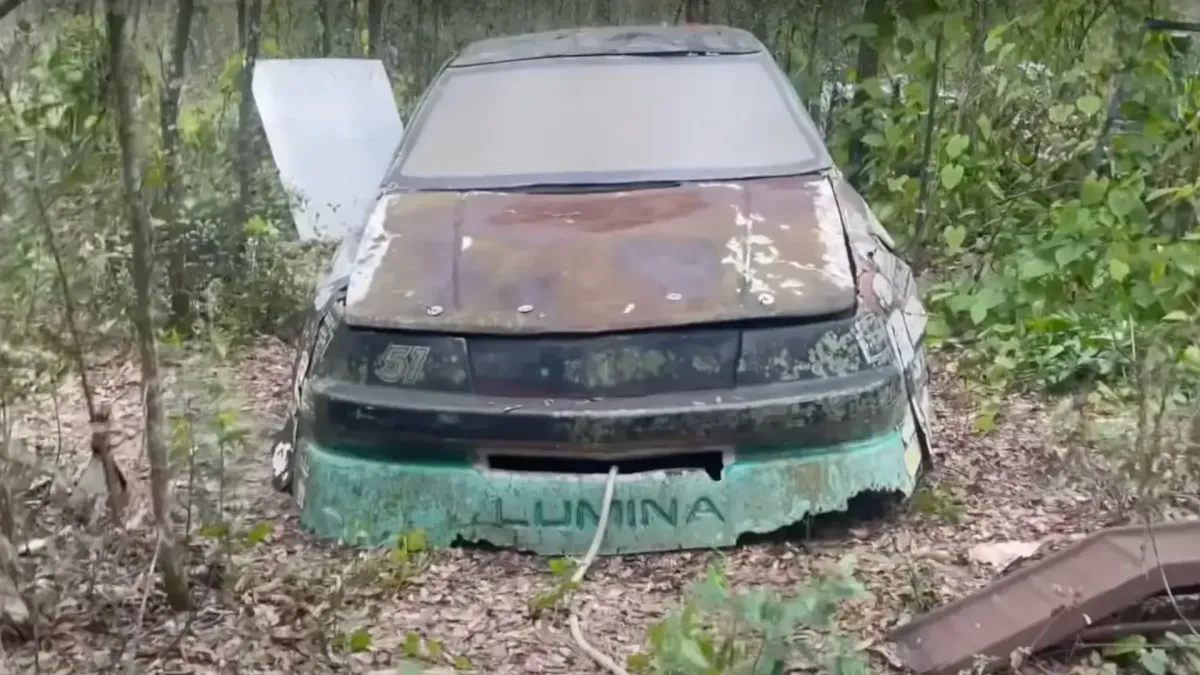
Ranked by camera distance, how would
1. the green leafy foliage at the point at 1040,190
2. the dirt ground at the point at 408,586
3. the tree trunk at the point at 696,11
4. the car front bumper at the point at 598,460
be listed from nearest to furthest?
the dirt ground at the point at 408,586 → the car front bumper at the point at 598,460 → the green leafy foliage at the point at 1040,190 → the tree trunk at the point at 696,11

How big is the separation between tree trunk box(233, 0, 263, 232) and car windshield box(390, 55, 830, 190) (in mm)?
2035

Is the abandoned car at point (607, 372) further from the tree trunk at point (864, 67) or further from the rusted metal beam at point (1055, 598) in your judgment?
the tree trunk at point (864, 67)

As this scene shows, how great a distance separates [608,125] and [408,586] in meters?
1.71

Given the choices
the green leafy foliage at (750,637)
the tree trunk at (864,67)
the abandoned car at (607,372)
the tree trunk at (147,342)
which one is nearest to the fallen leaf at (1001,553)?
the abandoned car at (607,372)

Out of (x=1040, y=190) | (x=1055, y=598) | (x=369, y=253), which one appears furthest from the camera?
(x=1040, y=190)

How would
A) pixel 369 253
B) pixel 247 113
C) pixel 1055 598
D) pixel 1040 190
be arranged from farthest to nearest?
pixel 247 113, pixel 1040 190, pixel 369 253, pixel 1055 598

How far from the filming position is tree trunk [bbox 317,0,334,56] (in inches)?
311

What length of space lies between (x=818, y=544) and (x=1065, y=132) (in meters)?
4.17

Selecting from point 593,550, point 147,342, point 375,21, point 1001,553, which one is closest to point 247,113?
point 375,21

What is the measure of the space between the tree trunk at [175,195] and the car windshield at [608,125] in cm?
149

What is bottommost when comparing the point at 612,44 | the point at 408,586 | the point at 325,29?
the point at 408,586

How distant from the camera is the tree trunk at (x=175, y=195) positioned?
5098 mm

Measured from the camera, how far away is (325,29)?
318 inches

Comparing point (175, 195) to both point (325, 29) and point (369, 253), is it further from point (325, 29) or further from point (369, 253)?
point (325, 29)
